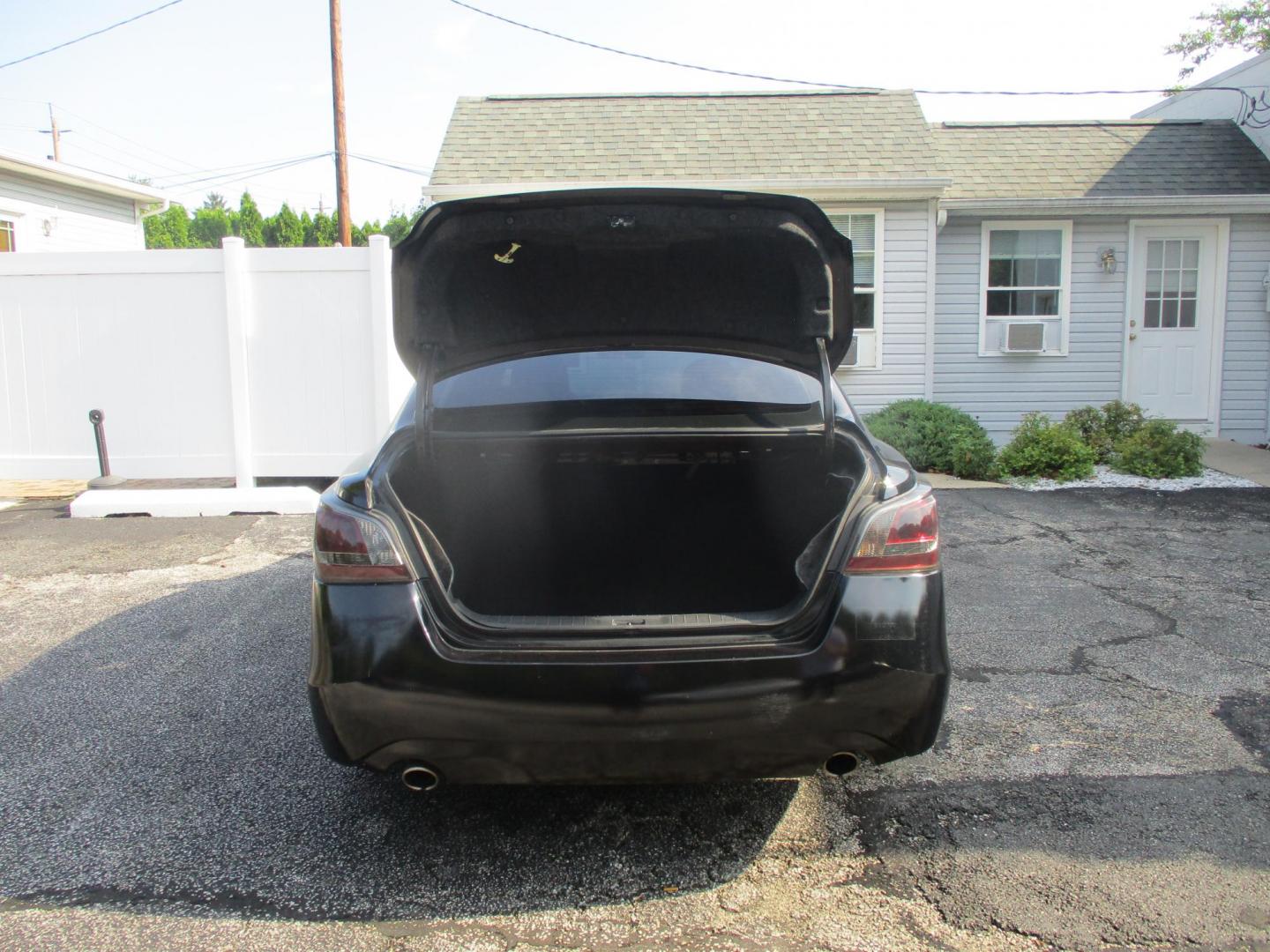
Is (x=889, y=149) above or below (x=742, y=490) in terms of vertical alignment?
above

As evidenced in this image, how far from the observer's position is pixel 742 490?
126 inches

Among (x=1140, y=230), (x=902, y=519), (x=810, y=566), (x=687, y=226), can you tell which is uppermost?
(x=1140, y=230)

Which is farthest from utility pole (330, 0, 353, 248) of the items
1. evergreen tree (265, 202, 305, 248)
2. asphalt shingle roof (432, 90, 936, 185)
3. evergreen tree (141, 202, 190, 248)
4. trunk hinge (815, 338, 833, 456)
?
evergreen tree (141, 202, 190, 248)

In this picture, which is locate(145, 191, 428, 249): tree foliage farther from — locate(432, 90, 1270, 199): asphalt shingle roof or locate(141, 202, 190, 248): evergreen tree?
locate(432, 90, 1270, 199): asphalt shingle roof

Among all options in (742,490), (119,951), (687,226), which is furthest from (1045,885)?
(119,951)

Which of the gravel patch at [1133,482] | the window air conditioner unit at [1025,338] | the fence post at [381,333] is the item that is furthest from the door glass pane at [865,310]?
the fence post at [381,333]

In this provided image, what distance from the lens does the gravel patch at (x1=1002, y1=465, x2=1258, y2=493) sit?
316 inches

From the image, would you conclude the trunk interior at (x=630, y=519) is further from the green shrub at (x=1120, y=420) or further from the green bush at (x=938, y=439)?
the green shrub at (x=1120, y=420)

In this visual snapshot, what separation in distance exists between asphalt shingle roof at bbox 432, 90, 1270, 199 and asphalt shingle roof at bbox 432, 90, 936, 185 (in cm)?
2

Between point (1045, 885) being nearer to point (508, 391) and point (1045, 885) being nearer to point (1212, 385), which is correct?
point (508, 391)

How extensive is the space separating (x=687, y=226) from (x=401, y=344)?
0.95m

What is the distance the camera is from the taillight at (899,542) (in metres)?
2.27

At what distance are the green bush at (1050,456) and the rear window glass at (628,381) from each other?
626cm

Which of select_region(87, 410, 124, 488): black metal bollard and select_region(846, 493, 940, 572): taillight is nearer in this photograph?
select_region(846, 493, 940, 572): taillight
